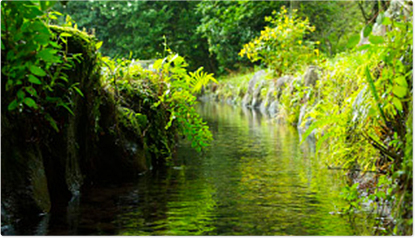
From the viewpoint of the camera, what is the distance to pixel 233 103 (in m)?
24.7

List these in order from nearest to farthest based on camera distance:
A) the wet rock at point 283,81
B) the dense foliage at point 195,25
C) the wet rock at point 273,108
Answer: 1. the wet rock at point 283,81
2. the wet rock at point 273,108
3. the dense foliage at point 195,25

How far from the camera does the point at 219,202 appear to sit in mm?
4785

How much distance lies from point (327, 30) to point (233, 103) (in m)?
5.53

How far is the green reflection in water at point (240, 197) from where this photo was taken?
155 inches

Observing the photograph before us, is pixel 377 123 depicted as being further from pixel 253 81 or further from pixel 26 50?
pixel 253 81

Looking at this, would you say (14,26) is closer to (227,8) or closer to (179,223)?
(179,223)

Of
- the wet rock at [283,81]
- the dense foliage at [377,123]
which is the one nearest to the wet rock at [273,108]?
the wet rock at [283,81]

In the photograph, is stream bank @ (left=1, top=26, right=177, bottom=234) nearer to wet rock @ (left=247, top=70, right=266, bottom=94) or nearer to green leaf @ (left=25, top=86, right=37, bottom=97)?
green leaf @ (left=25, top=86, right=37, bottom=97)

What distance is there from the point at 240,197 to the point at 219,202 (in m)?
0.27

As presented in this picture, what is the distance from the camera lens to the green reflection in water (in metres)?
3.94

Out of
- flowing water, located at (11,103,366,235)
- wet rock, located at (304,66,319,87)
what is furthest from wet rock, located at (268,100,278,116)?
flowing water, located at (11,103,366,235)

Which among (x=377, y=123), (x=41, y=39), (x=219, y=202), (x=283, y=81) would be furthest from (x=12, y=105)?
(x=283, y=81)

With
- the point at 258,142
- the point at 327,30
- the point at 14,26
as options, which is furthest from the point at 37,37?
the point at 327,30

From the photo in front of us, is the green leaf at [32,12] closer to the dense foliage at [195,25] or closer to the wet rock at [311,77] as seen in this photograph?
the wet rock at [311,77]
